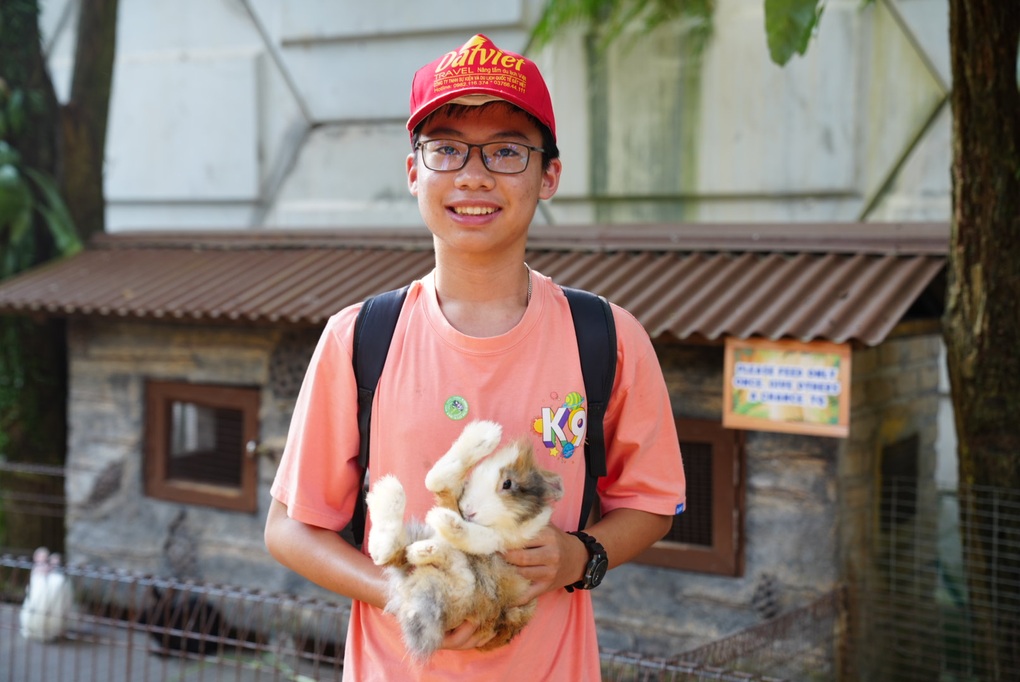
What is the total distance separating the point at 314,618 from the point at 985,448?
4.23 m

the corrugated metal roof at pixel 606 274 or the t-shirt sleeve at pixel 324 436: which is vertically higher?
the corrugated metal roof at pixel 606 274

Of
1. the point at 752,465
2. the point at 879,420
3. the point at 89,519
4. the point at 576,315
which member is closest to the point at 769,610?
the point at 752,465

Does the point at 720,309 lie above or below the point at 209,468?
above

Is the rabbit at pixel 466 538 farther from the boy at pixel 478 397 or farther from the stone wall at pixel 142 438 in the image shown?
the stone wall at pixel 142 438

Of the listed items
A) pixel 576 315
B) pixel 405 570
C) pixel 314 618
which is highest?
pixel 576 315

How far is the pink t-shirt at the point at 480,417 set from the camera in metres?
2.09

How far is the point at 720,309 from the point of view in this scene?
16.8 feet

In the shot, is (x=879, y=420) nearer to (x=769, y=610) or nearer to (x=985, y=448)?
(x=985, y=448)

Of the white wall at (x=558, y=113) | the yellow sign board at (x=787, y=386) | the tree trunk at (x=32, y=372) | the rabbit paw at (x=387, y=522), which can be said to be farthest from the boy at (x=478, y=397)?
the tree trunk at (x=32, y=372)

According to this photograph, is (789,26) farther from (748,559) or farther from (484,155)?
(484,155)

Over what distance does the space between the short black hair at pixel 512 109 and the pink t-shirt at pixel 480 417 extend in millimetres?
280

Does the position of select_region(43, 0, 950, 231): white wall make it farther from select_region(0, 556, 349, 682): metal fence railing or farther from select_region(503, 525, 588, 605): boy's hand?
select_region(503, 525, 588, 605): boy's hand

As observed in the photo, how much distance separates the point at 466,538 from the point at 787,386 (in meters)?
3.45

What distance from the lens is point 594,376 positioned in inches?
85.0
